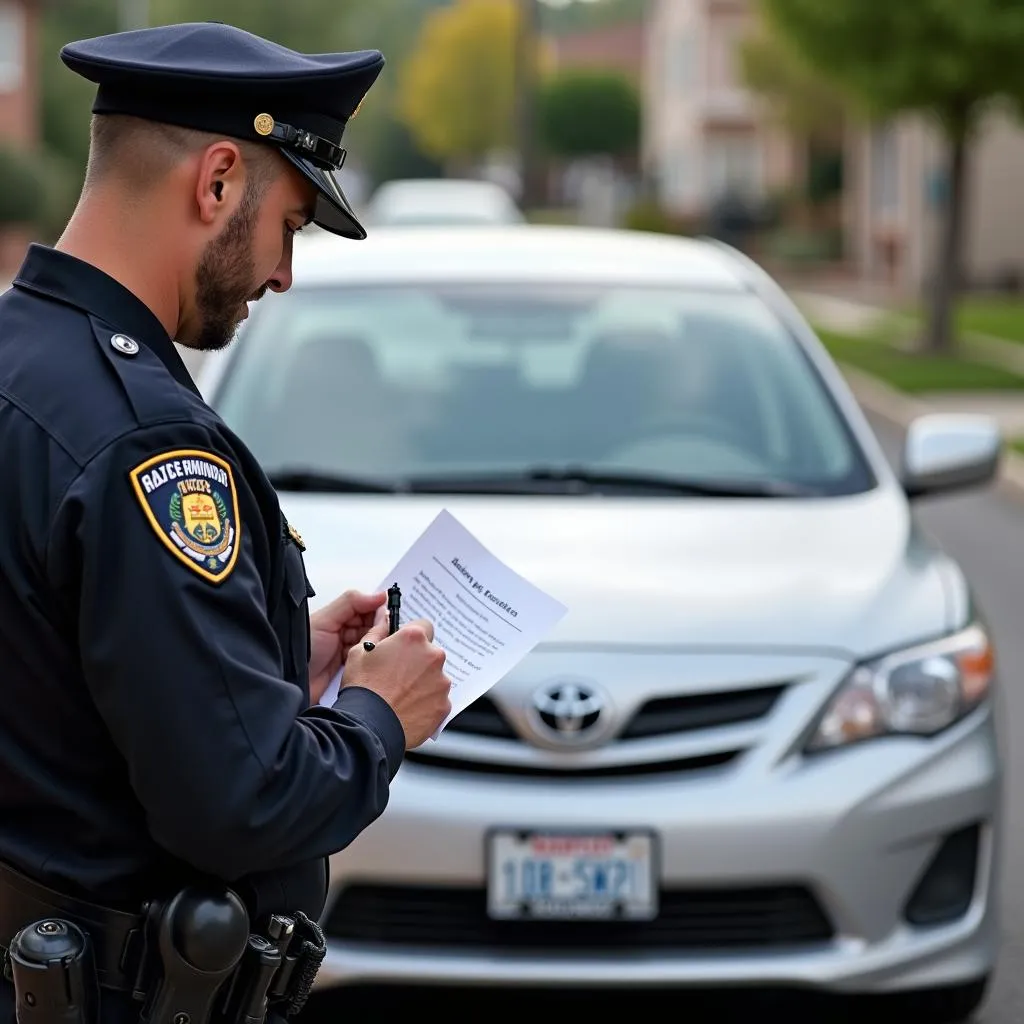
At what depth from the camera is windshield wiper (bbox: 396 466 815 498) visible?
4988 millimetres

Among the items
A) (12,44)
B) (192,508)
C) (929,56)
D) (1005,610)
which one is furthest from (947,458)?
(12,44)

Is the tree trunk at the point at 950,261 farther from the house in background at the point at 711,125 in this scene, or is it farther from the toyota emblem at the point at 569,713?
the house in background at the point at 711,125

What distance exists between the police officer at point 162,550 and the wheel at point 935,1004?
7.58 feet

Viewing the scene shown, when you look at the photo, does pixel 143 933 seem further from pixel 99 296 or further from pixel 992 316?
pixel 992 316

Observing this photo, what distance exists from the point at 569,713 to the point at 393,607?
158cm

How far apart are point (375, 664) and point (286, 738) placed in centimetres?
26

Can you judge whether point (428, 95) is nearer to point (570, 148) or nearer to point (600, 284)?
point (570, 148)

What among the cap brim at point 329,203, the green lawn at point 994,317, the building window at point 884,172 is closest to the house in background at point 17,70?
the building window at point 884,172

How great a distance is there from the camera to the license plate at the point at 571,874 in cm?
399

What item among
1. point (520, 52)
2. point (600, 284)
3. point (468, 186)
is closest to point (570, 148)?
point (520, 52)

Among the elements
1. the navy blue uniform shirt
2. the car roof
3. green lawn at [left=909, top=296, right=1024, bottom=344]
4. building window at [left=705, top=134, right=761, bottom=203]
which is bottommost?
building window at [left=705, top=134, right=761, bottom=203]

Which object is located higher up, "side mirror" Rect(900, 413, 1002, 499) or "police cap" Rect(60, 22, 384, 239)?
"police cap" Rect(60, 22, 384, 239)

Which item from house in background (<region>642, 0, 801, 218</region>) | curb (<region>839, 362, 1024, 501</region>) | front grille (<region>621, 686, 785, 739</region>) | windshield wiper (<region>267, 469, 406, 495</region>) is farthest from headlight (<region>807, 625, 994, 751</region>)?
house in background (<region>642, 0, 801, 218</region>)

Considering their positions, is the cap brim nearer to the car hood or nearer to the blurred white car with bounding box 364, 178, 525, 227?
the car hood
